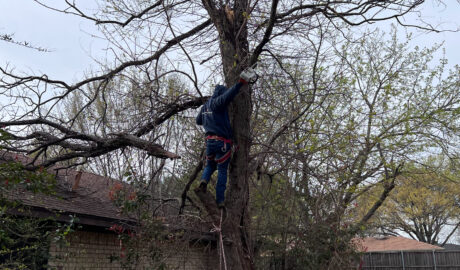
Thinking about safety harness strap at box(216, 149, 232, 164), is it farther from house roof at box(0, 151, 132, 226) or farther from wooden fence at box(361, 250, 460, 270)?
wooden fence at box(361, 250, 460, 270)

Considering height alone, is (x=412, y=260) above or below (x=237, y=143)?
below

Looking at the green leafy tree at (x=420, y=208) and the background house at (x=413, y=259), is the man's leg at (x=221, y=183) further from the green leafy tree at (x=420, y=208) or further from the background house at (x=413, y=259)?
the green leafy tree at (x=420, y=208)

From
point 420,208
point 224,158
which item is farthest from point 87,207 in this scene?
point 420,208

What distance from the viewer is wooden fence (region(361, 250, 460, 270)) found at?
20.0 meters

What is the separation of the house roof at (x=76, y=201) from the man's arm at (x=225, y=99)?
3.07 m

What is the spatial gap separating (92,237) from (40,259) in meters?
3.36

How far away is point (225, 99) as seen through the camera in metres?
5.27

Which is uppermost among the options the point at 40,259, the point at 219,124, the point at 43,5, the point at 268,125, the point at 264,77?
the point at 43,5

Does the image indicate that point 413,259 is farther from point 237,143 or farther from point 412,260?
point 237,143

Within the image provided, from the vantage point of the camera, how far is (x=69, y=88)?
299 inches

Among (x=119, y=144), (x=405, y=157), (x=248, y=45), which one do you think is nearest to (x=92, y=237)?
(x=119, y=144)

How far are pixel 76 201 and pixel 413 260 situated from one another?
1726cm

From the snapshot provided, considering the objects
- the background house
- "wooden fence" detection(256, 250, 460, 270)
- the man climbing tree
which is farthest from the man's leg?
the background house

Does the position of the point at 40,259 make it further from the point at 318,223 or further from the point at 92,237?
the point at 318,223
